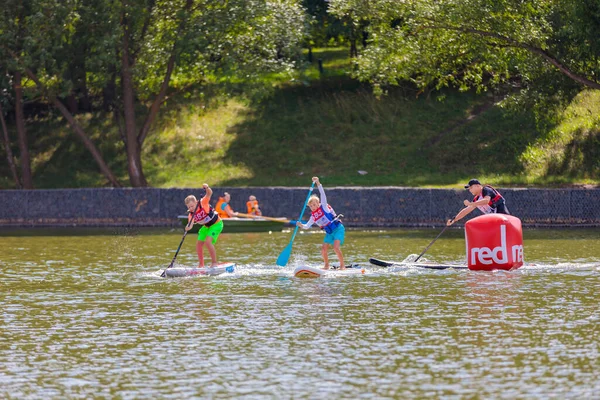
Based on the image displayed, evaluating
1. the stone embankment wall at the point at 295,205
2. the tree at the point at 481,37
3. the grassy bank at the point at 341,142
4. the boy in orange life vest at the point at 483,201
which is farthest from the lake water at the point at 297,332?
the grassy bank at the point at 341,142

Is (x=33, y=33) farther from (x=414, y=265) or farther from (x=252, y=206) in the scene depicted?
(x=414, y=265)

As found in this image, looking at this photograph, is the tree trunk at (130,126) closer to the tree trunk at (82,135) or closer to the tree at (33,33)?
the tree trunk at (82,135)

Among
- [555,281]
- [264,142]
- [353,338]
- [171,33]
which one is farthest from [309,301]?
[264,142]

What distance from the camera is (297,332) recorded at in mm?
15758

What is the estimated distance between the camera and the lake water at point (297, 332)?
491 inches

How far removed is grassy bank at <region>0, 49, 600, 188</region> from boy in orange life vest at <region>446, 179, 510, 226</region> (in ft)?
63.6

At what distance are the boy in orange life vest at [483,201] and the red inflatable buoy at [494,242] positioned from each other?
675 millimetres

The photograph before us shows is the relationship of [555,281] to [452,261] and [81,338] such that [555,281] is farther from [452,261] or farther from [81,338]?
[81,338]

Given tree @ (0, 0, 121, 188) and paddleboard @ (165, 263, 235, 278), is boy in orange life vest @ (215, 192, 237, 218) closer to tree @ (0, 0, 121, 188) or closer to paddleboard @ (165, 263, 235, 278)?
tree @ (0, 0, 121, 188)

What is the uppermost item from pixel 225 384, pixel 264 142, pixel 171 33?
pixel 171 33

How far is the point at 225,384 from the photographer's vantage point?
1255 centimetres

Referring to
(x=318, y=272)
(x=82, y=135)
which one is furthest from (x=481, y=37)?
(x=318, y=272)

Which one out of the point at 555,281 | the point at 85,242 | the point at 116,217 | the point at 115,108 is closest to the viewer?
the point at 555,281

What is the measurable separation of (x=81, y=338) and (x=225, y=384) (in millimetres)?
3767
